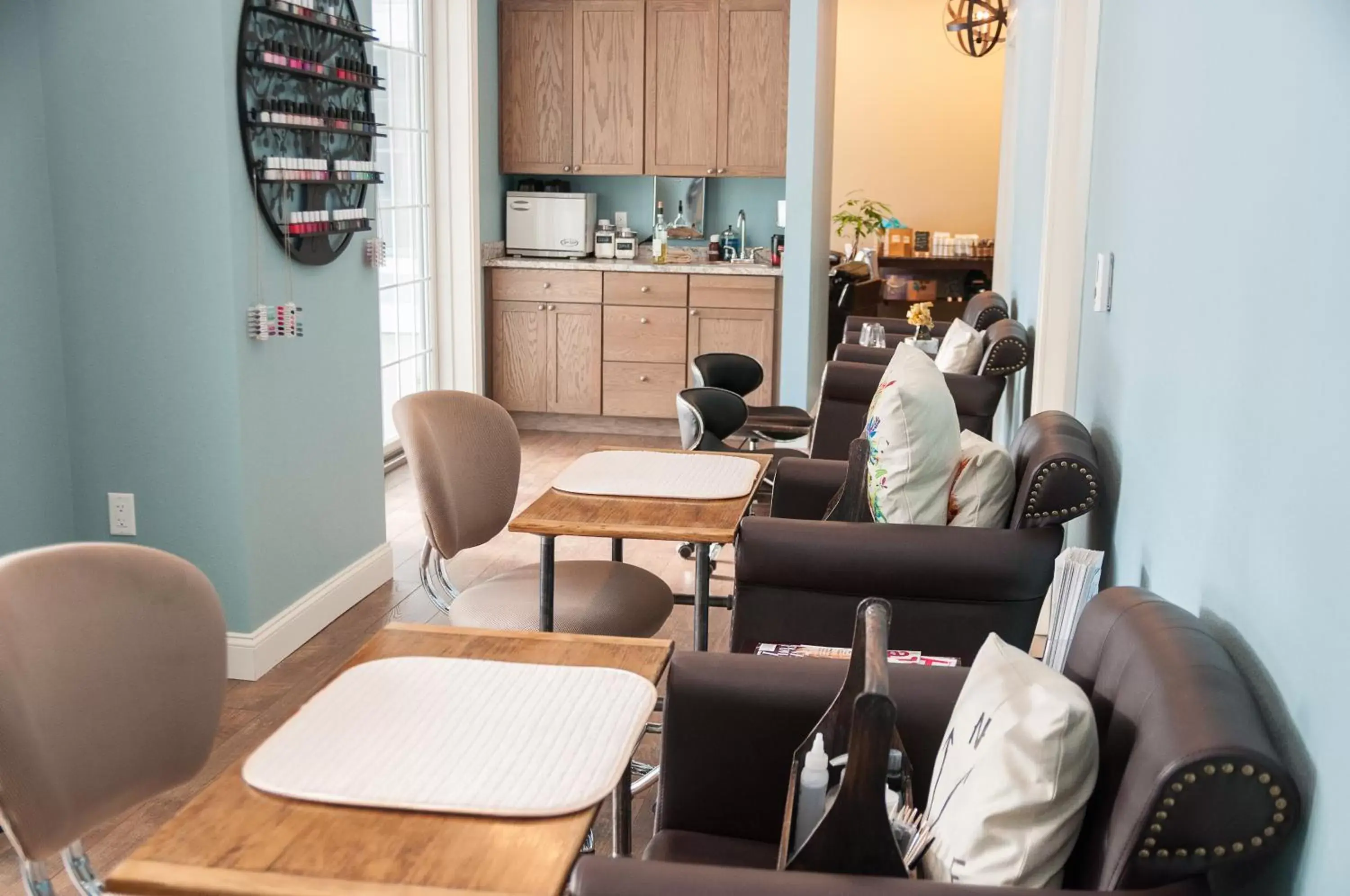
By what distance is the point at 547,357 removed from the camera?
24.2 feet

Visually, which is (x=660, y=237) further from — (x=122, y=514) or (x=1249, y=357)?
(x=1249, y=357)

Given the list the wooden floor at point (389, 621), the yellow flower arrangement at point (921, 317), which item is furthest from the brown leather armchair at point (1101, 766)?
the yellow flower arrangement at point (921, 317)

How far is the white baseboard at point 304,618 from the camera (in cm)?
370

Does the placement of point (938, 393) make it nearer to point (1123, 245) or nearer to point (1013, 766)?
point (1123, 245)

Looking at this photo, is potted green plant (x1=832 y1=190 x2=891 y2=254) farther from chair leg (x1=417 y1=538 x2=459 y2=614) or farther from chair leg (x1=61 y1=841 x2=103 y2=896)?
chair leg (x1=61 y1=841 x2=103 y2=896)

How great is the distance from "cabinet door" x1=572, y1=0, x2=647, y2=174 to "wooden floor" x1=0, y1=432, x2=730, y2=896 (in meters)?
1.76

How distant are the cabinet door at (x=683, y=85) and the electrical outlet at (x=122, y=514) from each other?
14.1 ft

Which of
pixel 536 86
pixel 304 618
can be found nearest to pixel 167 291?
pixel 304 618

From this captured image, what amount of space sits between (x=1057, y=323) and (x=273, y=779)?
3069mm

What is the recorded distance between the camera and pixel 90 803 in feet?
5.57

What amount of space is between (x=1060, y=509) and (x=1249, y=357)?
911 mm

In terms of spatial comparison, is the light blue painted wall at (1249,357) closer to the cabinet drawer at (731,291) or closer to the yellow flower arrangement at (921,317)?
the yellow flower arrangement at (921,317)

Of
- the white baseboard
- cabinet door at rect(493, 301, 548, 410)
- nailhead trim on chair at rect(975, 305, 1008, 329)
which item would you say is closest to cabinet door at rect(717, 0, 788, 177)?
cabinet door at rect(493, 301, 548, 410)

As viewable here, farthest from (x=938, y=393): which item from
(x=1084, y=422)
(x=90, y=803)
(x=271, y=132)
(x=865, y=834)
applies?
(x=271, y=132)
